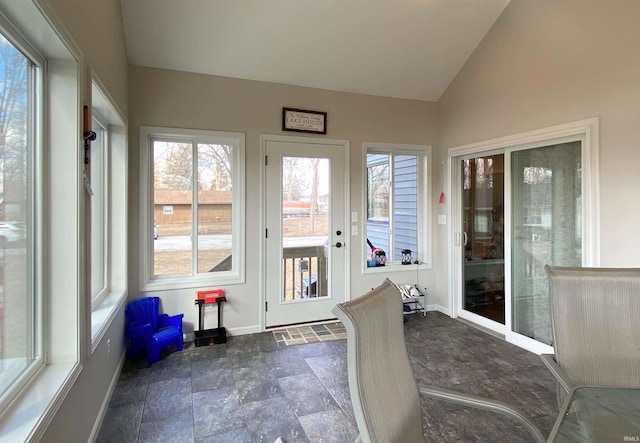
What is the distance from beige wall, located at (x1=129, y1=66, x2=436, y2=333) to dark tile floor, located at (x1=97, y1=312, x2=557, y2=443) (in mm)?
507

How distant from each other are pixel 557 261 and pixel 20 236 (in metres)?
3.78

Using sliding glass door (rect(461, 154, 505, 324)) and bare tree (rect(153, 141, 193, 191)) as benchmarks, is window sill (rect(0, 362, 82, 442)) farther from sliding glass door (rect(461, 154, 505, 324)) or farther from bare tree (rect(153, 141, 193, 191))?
sliding glass door (rect(461, 154, 505, 324))

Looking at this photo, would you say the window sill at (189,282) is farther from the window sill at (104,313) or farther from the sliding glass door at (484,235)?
the sliding glass door at (484,235)

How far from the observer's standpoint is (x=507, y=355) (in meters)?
3.16

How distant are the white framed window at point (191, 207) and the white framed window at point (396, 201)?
1594mm

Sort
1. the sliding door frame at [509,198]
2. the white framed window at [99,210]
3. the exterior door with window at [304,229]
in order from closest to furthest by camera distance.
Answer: the white framed window at [99,210], the sliding door frame at [509,198], the exterior door with window at [304,229]

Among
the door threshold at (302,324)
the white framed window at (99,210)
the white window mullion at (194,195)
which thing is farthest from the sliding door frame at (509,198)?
the white framed window at (99,210)

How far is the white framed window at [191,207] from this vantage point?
11.3ft

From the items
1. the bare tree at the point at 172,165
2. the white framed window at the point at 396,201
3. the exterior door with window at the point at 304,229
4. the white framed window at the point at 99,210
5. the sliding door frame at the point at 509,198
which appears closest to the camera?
the white framed window at the point at 99,210

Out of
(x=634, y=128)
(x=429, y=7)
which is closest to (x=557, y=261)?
(x=634, y=128)

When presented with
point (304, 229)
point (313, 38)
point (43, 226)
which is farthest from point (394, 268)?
point (43, 226)

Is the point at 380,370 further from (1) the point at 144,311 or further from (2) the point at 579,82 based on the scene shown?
(2) the point at 579,82

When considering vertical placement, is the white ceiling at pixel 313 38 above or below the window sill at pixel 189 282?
above

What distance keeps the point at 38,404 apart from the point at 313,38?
11.1ft
